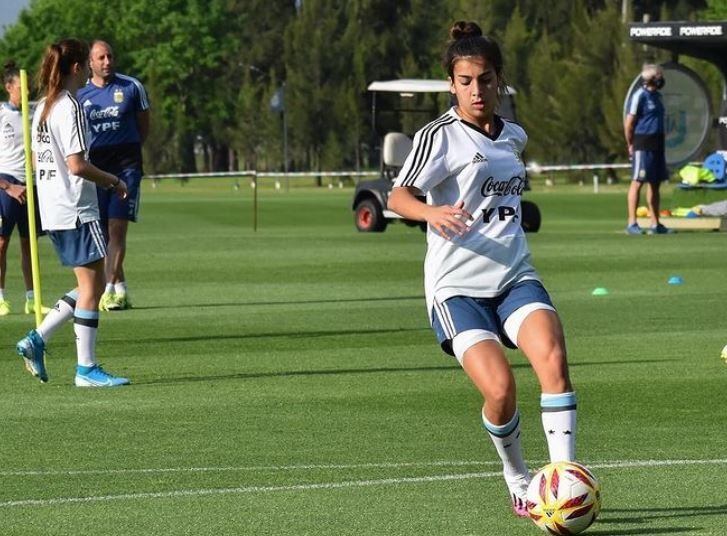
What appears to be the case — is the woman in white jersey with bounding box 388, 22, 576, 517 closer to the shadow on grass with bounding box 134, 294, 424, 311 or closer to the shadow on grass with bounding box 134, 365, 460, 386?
the shadow on grass with bounding box 134, 365, 460, 386

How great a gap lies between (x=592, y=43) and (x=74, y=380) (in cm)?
6368

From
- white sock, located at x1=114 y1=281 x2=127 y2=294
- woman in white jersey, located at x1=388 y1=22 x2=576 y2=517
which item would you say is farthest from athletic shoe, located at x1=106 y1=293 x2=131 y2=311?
woman in white jersey, located at x1=388 y1=22 x2=576 y2=517

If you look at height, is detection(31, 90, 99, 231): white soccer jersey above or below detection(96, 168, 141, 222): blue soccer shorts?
above

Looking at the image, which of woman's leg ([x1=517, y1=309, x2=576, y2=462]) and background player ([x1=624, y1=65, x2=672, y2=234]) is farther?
background player ([x1=624, y1=65, x2=672, y2=234])

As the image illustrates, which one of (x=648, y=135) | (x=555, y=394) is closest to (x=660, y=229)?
(x=648, y=135)

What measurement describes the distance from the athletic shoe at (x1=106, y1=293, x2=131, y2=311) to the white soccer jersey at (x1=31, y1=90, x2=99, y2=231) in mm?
5397

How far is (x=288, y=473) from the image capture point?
8.59 meters

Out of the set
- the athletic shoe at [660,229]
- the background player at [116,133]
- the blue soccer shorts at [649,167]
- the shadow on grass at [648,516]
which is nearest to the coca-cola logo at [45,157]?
the background player at [116,133]

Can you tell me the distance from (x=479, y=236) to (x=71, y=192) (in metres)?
4.72

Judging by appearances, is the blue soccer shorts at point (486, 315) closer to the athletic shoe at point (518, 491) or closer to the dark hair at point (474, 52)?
the athletic shoe at point (518, 491)

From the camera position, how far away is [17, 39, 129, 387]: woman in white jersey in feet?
37.9

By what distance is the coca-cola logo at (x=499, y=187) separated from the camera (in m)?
7.68

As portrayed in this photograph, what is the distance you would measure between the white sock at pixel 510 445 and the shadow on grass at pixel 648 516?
0.37 meters

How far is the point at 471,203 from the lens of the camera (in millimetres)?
7684
